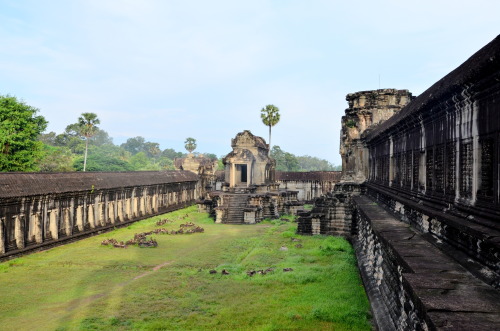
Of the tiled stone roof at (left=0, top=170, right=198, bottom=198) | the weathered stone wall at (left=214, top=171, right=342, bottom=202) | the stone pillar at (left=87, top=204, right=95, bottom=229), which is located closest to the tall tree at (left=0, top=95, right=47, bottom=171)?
the tiled stone roof at (left=0, top=170, right=198, bottom=198)

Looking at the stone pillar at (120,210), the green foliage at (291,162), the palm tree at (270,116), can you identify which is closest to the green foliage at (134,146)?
the green foliage at (291,162)

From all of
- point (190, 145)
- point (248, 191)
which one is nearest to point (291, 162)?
point (190, 145)

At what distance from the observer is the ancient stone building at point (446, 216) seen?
428cm

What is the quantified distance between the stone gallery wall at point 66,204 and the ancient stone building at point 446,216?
14.8 metres

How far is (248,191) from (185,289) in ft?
69.1

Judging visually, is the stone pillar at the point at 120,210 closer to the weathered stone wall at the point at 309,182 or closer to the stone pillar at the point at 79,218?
→ the stone pillar at the point at 79,218

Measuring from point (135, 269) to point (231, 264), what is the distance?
12.2ft

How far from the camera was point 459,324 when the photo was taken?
3473 mm

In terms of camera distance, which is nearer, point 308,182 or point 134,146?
point 308,182

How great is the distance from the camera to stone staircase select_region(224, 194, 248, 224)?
1133 inches

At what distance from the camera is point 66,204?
20.1 metres

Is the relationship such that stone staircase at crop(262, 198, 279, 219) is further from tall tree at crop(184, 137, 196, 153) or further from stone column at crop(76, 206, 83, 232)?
tall tree at crop(184, 137, 196, 153)

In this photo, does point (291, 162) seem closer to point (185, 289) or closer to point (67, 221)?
point (67, 221)

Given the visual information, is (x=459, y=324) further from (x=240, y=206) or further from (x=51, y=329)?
(x=240, y=206)
